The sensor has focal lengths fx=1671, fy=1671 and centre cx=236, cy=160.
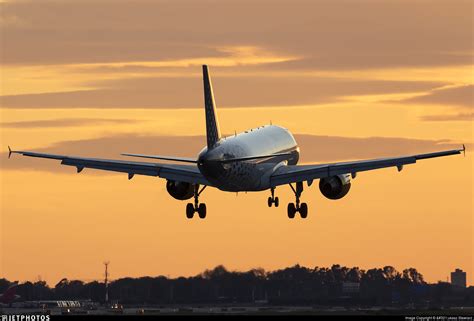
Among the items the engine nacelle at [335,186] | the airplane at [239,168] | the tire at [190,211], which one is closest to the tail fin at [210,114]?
the airplane at [239,168]

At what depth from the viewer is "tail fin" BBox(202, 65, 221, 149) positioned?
161m

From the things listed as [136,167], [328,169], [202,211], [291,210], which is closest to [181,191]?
[202,211]

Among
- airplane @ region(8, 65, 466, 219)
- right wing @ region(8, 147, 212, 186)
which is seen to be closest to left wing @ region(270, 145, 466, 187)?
airplane @ region(8, 65, 466, 219)

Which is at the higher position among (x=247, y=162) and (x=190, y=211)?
(x=247, y=162)

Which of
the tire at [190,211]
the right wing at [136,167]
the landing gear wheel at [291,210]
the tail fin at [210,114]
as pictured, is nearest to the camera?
the tail fin at [210,114]

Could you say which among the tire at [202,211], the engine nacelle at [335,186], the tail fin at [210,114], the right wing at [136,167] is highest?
the tail fin at [210,114]

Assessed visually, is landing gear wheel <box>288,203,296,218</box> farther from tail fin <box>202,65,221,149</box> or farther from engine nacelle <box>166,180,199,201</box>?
tail fin <box>202,65,221,149</box>

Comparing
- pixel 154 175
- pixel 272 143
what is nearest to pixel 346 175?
pixel 272 143

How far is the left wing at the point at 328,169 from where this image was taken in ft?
547

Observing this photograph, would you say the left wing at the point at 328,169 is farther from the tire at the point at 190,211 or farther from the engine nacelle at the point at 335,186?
the tire at the point at 190,211

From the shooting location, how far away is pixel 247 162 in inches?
6580

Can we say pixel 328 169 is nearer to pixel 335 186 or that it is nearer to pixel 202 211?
pixel 335 186

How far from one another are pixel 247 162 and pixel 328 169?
9141 millimetres

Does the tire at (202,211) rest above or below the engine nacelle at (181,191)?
below
